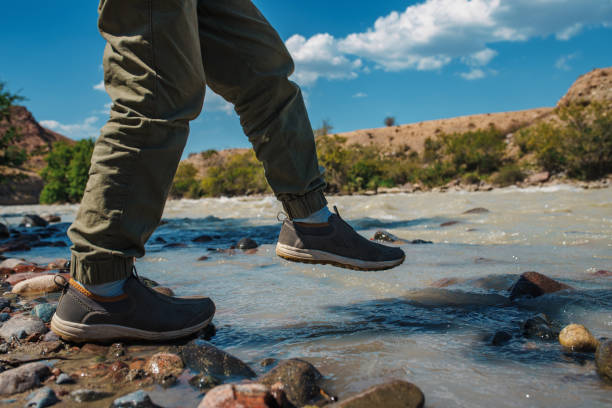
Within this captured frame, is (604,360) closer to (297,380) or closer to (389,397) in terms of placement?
(389,397)

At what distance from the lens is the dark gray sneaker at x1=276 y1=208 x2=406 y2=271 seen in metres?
1.68

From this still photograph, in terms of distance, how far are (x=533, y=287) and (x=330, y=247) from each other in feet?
2.63

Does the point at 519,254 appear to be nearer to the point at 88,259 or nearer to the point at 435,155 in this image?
the point at 88,259

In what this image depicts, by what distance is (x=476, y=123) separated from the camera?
44.8 m

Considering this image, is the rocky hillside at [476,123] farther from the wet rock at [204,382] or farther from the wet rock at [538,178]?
the wet rock at [204,382]

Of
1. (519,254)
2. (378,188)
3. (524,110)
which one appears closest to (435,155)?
(378,188)

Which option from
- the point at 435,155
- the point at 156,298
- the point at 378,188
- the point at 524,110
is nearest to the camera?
the point at 156,298

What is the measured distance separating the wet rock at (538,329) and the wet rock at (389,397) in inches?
21.5

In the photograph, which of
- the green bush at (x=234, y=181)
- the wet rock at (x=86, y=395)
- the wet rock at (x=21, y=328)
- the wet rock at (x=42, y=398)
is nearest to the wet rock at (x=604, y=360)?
the wet rock at (x=86, y=395)

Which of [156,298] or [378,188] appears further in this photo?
[378,188]

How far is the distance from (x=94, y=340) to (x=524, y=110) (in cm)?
5098

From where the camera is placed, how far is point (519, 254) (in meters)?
2.75

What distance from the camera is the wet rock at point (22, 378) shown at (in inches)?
39.2

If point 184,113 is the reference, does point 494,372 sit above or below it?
below
